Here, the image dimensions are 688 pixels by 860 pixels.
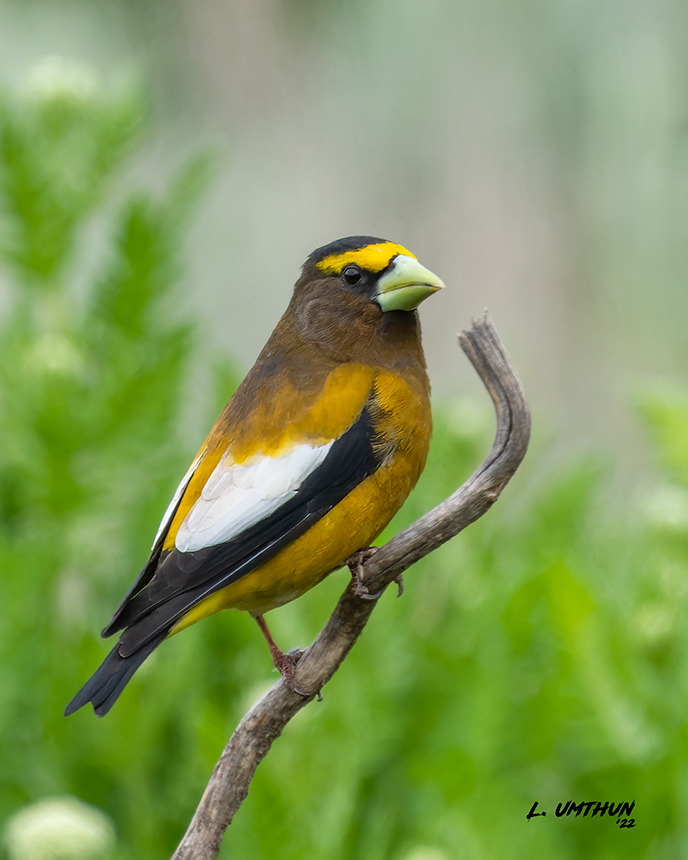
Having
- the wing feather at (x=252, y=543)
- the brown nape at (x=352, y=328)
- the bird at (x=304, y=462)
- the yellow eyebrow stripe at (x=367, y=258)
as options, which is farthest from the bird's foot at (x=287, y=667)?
the yellow eyebrow stripe at (x=367, y=258)

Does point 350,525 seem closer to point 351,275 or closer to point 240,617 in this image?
point 351,275

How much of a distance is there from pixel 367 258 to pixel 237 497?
40 centimetres

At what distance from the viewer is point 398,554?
137 cm

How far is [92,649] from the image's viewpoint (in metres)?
2.66

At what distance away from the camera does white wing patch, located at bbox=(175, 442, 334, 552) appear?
140 cm

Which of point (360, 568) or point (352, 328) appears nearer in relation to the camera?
point (360, 568)

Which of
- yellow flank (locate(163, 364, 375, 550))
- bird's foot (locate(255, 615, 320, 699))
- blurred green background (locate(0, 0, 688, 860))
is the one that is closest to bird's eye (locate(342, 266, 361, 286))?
yellow flank (locate(163, 364, 375, 550))

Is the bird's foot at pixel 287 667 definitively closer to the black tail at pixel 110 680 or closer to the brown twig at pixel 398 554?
the brown twig at pixel 398 554

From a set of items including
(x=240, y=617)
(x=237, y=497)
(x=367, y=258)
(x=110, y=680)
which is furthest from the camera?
(x=240, y=617)

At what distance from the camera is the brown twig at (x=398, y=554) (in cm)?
131

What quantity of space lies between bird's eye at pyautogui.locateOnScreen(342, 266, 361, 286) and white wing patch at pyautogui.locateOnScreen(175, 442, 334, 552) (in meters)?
0.30

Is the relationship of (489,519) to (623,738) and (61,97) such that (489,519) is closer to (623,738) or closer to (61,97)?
(623,738)

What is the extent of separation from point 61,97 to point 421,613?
1.77 metres

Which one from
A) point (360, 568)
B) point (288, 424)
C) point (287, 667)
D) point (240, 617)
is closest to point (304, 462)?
point (288, 424)
